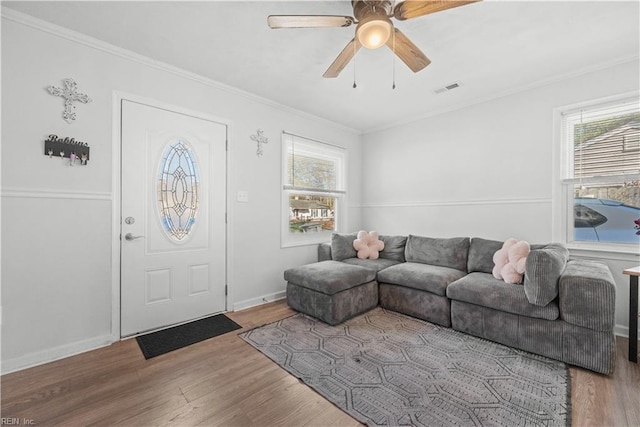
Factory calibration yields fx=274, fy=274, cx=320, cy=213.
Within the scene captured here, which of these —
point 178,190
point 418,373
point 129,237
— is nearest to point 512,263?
point 418,373

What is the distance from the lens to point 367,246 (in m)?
3.84

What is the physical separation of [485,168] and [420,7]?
2.44 m

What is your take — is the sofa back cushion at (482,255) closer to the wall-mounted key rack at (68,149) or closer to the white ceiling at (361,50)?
the white ceiling at (361,50)

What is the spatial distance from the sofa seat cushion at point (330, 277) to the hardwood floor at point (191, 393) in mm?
885

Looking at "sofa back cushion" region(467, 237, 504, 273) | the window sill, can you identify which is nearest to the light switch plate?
"sofa back cushion" region(467, 237, 504, 273)

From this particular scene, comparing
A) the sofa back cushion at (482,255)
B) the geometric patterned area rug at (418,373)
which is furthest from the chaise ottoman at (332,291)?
the sofa back cushion at (482,255)

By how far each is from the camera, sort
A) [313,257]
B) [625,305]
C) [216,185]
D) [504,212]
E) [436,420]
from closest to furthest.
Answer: [436,420]
[625,305]
[216,185]
[504,212]
[313,257]

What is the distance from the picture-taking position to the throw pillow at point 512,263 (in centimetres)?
241

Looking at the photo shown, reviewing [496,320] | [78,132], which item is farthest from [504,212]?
[78,132]

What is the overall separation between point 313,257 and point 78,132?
2951 millimetres

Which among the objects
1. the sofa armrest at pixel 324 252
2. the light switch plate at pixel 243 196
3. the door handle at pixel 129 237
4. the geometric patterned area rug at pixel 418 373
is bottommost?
the geometric patterned area rug at pixel 418 373

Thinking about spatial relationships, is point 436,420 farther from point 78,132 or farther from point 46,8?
point 46,8

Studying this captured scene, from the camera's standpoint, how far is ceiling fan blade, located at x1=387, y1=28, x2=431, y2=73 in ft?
6.11

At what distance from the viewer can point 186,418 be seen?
1532 millimetres
